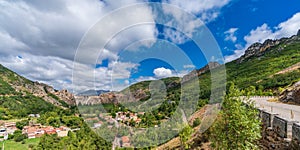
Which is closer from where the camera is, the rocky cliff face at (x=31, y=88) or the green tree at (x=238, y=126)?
the green tree at (x=238, y=126)

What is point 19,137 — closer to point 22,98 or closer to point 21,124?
point 21,124

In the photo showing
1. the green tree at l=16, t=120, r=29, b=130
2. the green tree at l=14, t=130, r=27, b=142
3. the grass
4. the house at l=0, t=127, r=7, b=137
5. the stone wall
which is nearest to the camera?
the stone wall

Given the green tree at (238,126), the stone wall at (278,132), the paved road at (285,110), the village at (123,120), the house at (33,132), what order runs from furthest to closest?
the house at (33,132) → the village at (123,120) → the paved road at (285,110) → the green tree at (238,126) → the stone wall at (278,132)

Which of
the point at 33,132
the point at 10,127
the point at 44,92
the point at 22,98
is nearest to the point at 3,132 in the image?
the point at 10,127

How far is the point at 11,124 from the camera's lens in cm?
6159

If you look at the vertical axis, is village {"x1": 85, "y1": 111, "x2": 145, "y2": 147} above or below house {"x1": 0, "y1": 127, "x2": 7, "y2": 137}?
above

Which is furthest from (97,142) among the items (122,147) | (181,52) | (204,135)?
(181,52)

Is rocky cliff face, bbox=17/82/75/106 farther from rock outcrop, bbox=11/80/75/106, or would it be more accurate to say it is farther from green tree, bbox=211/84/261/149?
green tree, bbox=211/84/261/149

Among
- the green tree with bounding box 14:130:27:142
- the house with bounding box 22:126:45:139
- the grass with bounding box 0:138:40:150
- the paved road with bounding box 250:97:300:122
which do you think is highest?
the paved road with bounding box 250:97:300:122

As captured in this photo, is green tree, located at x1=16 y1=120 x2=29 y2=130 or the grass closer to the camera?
the grass

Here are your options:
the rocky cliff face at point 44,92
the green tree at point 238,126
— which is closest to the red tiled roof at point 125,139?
the green tree at point 238,126

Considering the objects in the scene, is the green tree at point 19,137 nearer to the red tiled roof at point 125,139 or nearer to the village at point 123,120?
the village at point 123,120

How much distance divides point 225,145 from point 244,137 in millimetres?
662

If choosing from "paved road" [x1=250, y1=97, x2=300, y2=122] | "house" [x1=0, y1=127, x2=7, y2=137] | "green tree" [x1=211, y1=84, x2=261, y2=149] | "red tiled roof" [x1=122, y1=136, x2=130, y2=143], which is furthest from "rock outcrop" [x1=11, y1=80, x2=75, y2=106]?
"green tree" [x1=211, y1=84, x2=261, y2=149]
